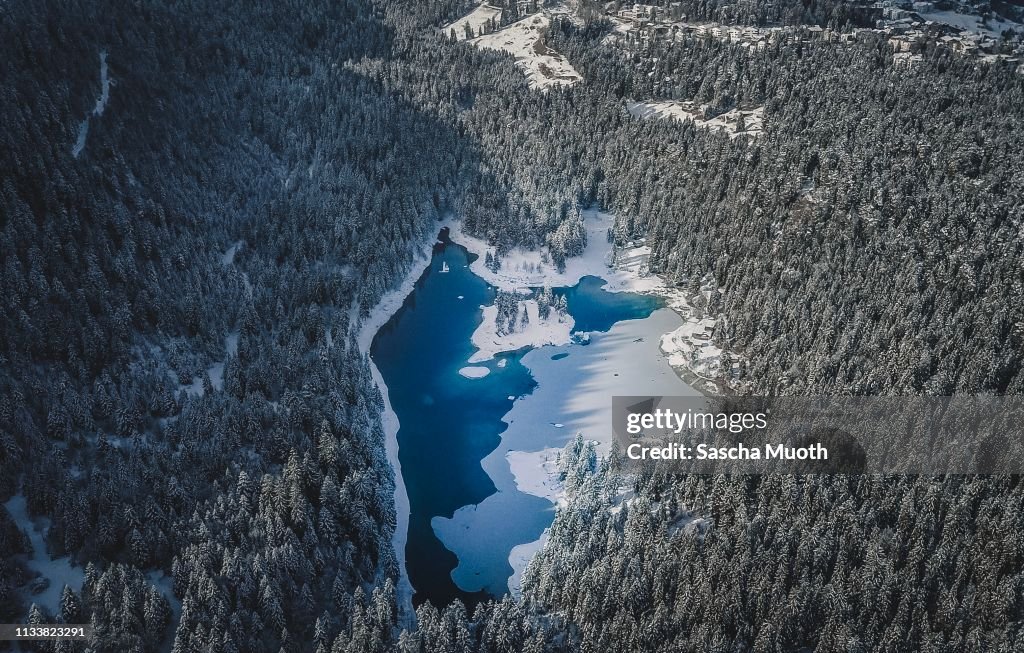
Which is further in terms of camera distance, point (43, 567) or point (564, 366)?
point (564, 366)

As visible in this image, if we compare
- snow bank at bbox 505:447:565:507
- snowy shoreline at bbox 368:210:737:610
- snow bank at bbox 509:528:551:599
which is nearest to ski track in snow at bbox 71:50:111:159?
snowy shoreline at bbox 368:210:737:610

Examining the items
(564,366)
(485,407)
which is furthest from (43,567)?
(564,366)

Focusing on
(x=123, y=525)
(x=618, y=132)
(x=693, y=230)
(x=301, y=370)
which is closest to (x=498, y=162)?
(x=618, y=132)

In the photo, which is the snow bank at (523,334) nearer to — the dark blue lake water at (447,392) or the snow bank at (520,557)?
the dark blue lake water at (447,392)

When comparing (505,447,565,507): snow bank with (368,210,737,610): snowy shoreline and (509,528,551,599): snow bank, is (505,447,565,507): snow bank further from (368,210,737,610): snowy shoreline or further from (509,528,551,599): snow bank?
(509,528,551,599): snow bank

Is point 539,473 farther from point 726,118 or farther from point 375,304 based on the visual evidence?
point 726,118
